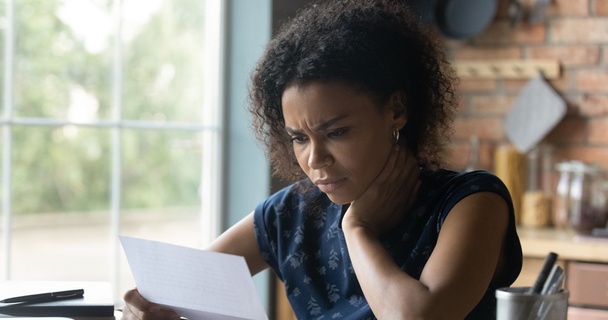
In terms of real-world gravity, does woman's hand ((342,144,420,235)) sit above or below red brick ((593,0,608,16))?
below

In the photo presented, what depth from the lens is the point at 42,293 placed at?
4.98ft

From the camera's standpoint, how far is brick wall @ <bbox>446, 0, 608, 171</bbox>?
11.2 feet

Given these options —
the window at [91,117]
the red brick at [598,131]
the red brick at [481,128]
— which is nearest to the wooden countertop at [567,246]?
the red brick at [598,131]

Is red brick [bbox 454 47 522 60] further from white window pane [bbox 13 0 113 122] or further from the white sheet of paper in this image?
white window pane [bbox 13 0 113 122]

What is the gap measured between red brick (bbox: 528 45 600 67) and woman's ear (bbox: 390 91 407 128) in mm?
2010

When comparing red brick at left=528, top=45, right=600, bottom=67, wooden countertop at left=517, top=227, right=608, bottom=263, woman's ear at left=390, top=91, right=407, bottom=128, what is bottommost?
wooden countertop at left=517, top=227, right=608, bottom=263

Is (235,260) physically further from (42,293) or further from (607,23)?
(607,23)

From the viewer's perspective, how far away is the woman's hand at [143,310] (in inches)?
63.5

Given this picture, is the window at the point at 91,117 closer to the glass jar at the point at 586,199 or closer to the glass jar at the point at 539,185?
the glass jar at the point at 539,185

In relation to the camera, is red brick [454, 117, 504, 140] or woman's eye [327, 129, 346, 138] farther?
red brick [454, 117, 504, 140]

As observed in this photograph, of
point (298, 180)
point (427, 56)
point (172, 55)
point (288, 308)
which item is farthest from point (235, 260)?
point (172, 55)

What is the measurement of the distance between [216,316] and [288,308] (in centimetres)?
154

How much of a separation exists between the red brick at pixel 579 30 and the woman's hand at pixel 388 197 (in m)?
1.98

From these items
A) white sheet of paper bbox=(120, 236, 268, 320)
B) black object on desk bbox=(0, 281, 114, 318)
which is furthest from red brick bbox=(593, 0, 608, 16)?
black object on desk bbox=(0, 281, 114, 318)
